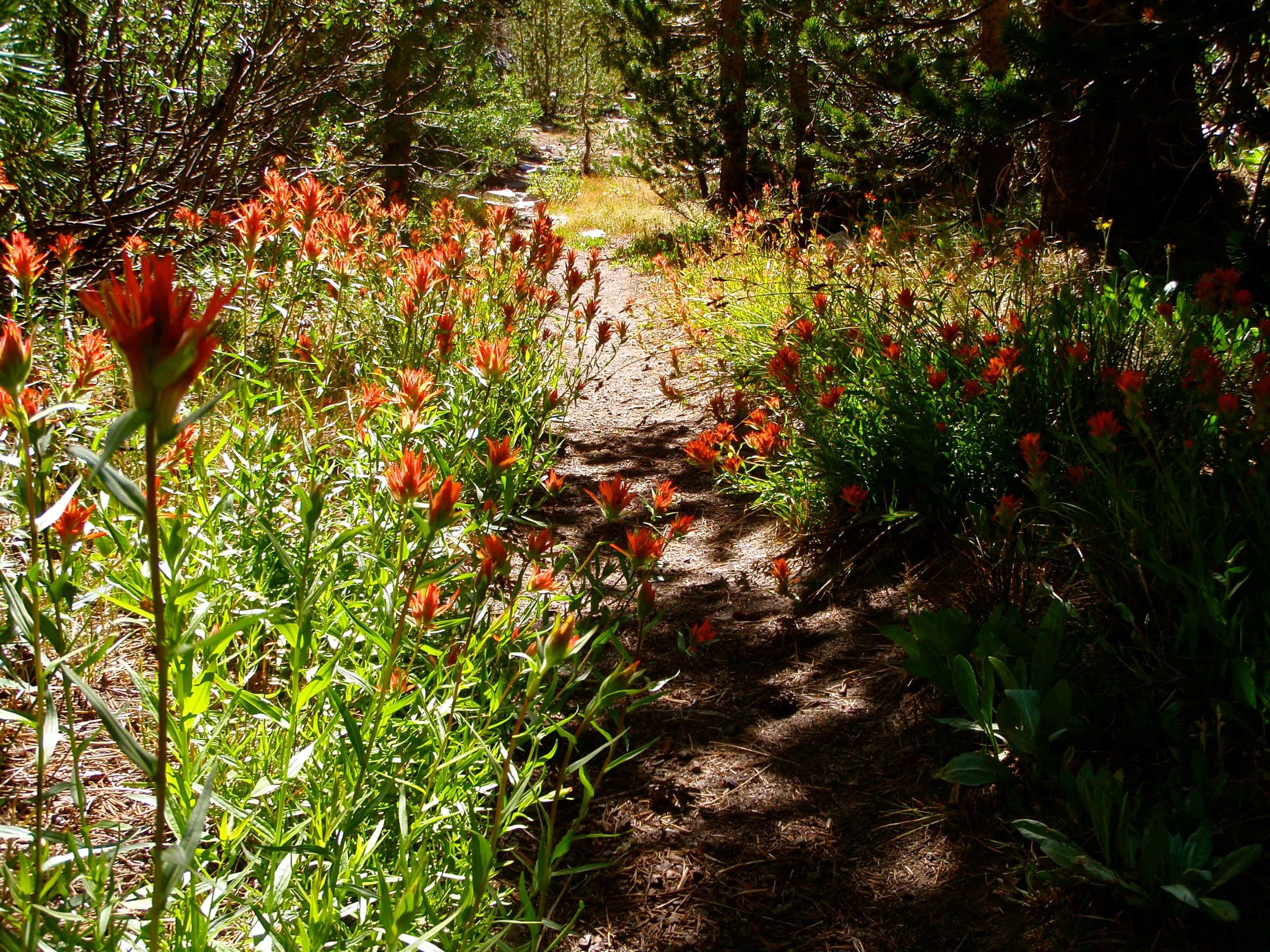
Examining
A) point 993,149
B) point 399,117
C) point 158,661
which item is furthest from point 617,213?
point 158,661

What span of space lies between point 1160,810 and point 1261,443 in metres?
1.01

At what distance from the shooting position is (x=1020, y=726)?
1618 millimetres

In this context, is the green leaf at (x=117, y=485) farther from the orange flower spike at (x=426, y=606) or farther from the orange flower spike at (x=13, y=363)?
the orange flower spike at (x=426, y=606)

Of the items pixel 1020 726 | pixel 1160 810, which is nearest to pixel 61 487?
pixel 1020 726

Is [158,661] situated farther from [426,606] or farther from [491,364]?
[491,364]

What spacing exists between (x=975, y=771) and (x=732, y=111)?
9245mm

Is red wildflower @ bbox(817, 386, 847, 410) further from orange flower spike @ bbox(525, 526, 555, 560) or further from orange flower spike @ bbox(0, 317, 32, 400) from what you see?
orange flower spike @ bbox(0, 317, 32, 400)

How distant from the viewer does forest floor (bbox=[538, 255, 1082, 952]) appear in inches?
59.5

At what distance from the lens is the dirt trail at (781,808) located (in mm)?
1517

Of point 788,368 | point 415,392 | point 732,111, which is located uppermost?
point 732,111

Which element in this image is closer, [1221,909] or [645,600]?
[1221,909]

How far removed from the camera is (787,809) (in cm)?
179

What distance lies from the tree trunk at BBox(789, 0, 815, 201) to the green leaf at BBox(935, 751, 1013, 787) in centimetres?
416

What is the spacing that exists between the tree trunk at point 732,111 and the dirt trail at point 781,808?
25.2ft
